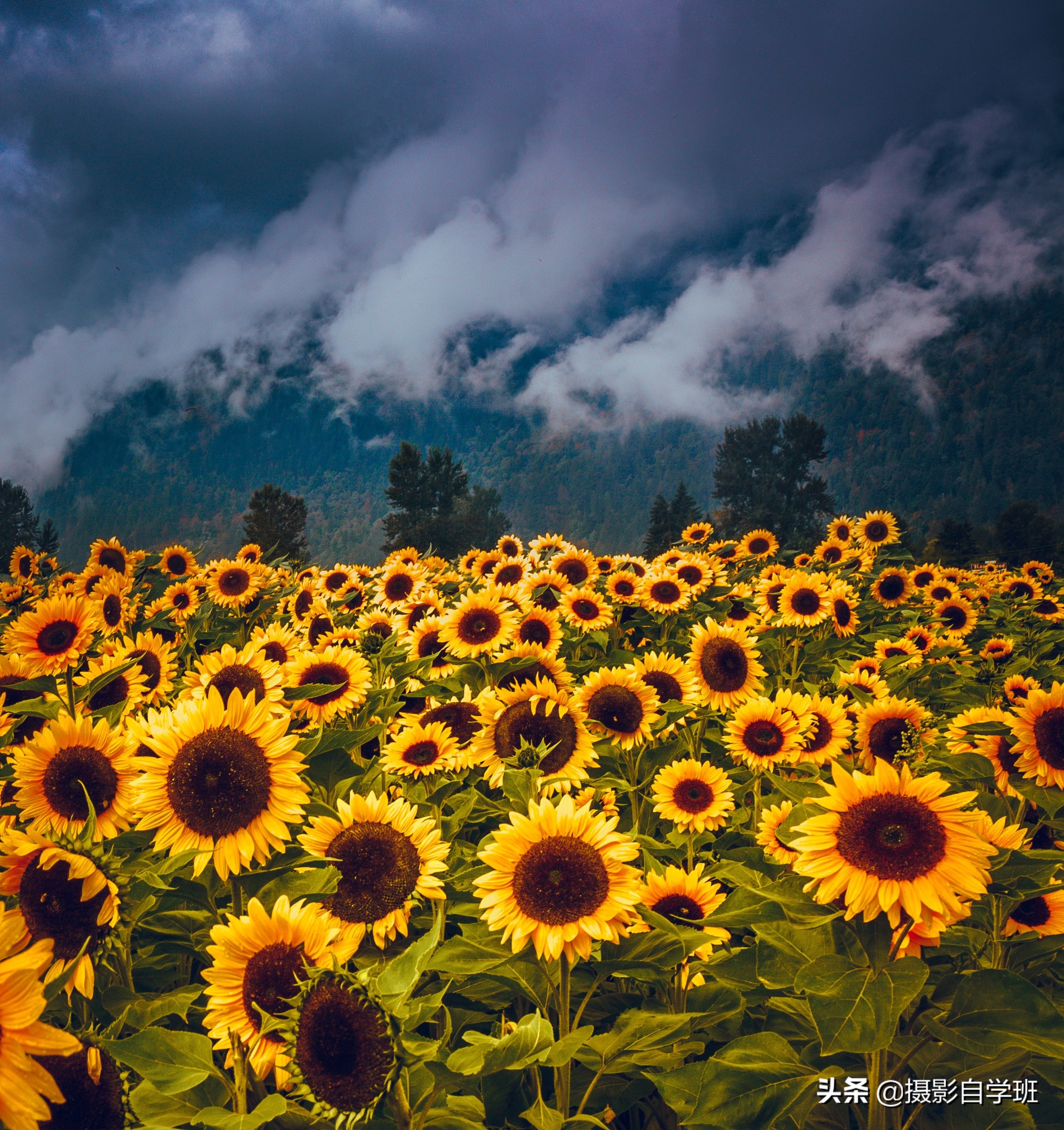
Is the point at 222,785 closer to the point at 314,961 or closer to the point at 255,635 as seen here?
the point at 314,961

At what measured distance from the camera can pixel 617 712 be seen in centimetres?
352

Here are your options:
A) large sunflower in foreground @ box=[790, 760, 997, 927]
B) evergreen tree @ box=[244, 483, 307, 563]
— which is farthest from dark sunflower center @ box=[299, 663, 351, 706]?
evergreen tree @ box=[244, 483, 307, 563]

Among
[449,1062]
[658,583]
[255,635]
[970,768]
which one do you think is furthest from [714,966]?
[255,635]

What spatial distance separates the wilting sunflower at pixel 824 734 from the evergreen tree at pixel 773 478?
55.8 m

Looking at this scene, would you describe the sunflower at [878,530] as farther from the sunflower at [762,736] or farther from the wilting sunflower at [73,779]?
the wilting sunflower at [73,779]

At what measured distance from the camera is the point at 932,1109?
1730 mm

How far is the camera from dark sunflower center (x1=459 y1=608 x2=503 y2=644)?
4.21 m

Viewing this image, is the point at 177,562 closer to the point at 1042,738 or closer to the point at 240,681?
the point at 240,681

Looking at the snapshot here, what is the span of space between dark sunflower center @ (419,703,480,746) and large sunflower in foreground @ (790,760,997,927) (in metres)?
1.87

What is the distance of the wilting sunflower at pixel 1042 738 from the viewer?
2395mm

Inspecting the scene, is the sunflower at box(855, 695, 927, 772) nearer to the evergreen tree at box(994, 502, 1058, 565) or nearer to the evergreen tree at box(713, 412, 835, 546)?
the evergreen tree at box(994, 502, 1058, 565)

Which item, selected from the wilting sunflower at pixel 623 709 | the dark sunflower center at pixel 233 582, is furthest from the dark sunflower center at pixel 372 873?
the dark sunflower center at pixel 233 582

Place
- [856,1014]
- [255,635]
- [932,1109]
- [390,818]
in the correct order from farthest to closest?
[255,635] → [390,818] → [932,1109] → [856,1014]

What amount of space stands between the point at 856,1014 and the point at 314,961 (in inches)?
51.9
